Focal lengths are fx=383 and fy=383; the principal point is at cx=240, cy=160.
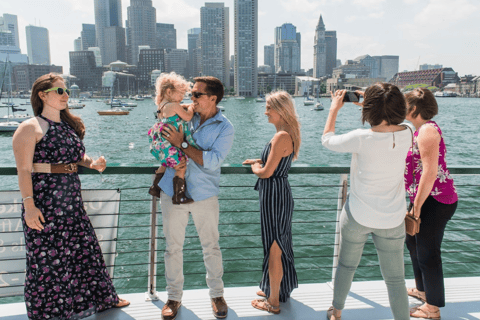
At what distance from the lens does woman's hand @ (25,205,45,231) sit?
2033mm

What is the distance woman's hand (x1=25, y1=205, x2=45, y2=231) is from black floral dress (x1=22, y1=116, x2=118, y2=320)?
63mm

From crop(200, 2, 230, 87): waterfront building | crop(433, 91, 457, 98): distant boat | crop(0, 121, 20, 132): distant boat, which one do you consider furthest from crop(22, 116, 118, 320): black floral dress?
crop(200, 2, 230, 87): waterfront building

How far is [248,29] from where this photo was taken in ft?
484

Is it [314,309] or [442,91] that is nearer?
[314,309]

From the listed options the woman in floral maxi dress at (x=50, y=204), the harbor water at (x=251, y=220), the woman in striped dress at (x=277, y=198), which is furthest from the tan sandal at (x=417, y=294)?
the woman in floral maxi dress at (x=50, y=204)

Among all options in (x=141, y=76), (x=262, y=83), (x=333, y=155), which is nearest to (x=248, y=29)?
(x=262, y=83)

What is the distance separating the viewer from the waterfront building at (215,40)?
161500 millimetres

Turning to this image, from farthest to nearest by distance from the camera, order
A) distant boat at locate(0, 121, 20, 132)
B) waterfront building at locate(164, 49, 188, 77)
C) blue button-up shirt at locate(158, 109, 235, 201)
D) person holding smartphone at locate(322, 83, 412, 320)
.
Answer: waterfront building at locate(164, 49, 188, 77), distant boat at locate(0, 121, 20, 132), blue button-up shirt at locate(158, 109, 235, 201), person holding smartphone at locate(322, 83, 412, 320)

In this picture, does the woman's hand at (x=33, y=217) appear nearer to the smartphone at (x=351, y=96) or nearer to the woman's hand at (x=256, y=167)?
the woman's hand at (x=256, y=167)

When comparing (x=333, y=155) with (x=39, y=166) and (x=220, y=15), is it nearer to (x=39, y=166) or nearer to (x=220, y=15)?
(x=39, y=166)

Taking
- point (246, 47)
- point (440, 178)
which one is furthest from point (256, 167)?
point (246, 47)

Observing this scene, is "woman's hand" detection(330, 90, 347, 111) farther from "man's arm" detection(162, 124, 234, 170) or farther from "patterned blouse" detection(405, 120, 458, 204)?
"man's arm" detection(162, 124, 234, 170)

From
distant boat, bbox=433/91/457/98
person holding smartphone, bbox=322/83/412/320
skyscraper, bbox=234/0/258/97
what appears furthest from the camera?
skyscraper, bbox=234/0/258/97

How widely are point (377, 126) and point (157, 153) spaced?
128cm
